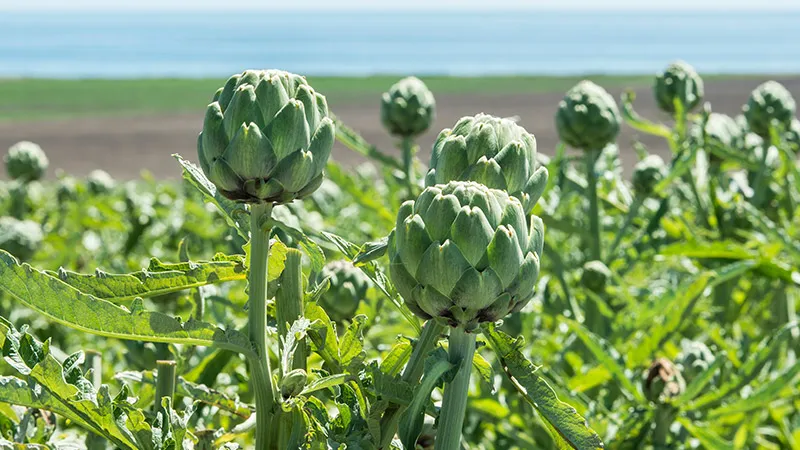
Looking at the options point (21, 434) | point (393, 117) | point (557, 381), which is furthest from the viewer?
point (393, 117)

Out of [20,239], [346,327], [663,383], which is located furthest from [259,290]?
[20,239]

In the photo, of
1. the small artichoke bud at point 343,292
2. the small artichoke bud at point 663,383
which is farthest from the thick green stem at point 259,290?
the small artichoke bud at point 663,383

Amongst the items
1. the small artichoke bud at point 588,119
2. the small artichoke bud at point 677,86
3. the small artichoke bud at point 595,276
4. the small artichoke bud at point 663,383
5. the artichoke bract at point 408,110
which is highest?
the small artichoke bud at point 677,86

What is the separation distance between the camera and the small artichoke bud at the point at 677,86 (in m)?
1.57

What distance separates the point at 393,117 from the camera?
143 centimetres

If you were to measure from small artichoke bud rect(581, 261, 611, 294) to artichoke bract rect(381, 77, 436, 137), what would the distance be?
0.32 metres

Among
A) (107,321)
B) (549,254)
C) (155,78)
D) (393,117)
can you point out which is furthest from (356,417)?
(155,78)

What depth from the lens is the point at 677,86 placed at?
157 centimetres

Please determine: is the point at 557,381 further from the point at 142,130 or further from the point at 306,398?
the point at 142,130

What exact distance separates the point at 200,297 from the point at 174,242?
128 centimetres

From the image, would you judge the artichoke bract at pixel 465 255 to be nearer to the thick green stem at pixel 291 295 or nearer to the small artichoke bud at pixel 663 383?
the thick green stem at pixel 291 295

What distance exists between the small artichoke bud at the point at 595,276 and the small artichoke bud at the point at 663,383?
0.29m

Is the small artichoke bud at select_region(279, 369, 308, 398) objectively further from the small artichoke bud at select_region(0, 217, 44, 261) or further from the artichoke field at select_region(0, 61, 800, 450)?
the small artichoke bud at select_region(0, 217, 44, 261)

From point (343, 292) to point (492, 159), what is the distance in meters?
0.41
